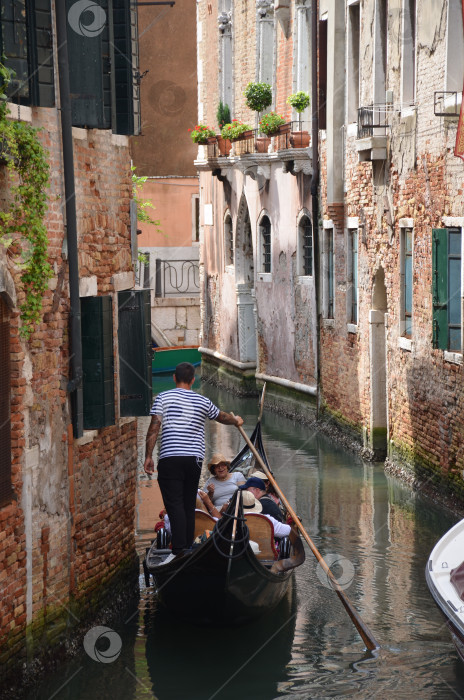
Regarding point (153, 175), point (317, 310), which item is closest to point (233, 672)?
point (317, 310)

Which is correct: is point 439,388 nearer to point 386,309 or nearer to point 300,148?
point 386,309

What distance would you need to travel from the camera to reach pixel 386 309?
14.1 metres

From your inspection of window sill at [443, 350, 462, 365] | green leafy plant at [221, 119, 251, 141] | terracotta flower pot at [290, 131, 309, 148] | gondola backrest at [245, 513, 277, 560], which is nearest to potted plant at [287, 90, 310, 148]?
terracotta flower pot at [290, 131, 309, 148]

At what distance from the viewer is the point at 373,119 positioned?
44.1 feet

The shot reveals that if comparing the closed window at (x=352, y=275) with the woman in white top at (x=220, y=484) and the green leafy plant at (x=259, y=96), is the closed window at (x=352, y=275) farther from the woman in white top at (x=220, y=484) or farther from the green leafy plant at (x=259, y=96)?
the woman in white top at (x=220, y=484)

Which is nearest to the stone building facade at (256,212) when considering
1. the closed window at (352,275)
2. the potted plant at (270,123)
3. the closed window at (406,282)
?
the potted plant at (270,123)

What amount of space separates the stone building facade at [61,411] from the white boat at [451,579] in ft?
6.50

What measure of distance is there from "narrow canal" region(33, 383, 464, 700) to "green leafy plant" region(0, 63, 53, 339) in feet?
6.61

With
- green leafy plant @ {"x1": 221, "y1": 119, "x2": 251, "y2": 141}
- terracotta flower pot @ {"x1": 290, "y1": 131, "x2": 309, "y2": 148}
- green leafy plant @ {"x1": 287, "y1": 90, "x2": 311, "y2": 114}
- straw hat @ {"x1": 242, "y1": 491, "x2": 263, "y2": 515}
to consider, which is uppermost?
green leafy plant @ {"x1": 287, "y1": 90, "x2": 311, "y2": 114}

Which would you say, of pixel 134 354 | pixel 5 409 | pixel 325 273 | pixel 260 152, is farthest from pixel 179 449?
pixel 260 152

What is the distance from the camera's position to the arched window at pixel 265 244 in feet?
62.5

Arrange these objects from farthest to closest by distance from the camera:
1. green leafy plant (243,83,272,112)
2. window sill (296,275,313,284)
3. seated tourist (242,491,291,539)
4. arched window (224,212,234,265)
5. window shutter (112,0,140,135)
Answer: arched window (224,212,234,265) < green leafy plant (243,83,272,112) < window sill (296,275,313,284) < seated tourist (242,491,291,539) < window shutter (112,0,140,135)

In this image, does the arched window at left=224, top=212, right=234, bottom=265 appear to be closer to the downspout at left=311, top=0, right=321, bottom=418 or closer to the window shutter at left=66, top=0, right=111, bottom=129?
the downspout at left=311, top=0, right=321, bottom=418

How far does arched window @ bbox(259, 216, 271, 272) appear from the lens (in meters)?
19.0
